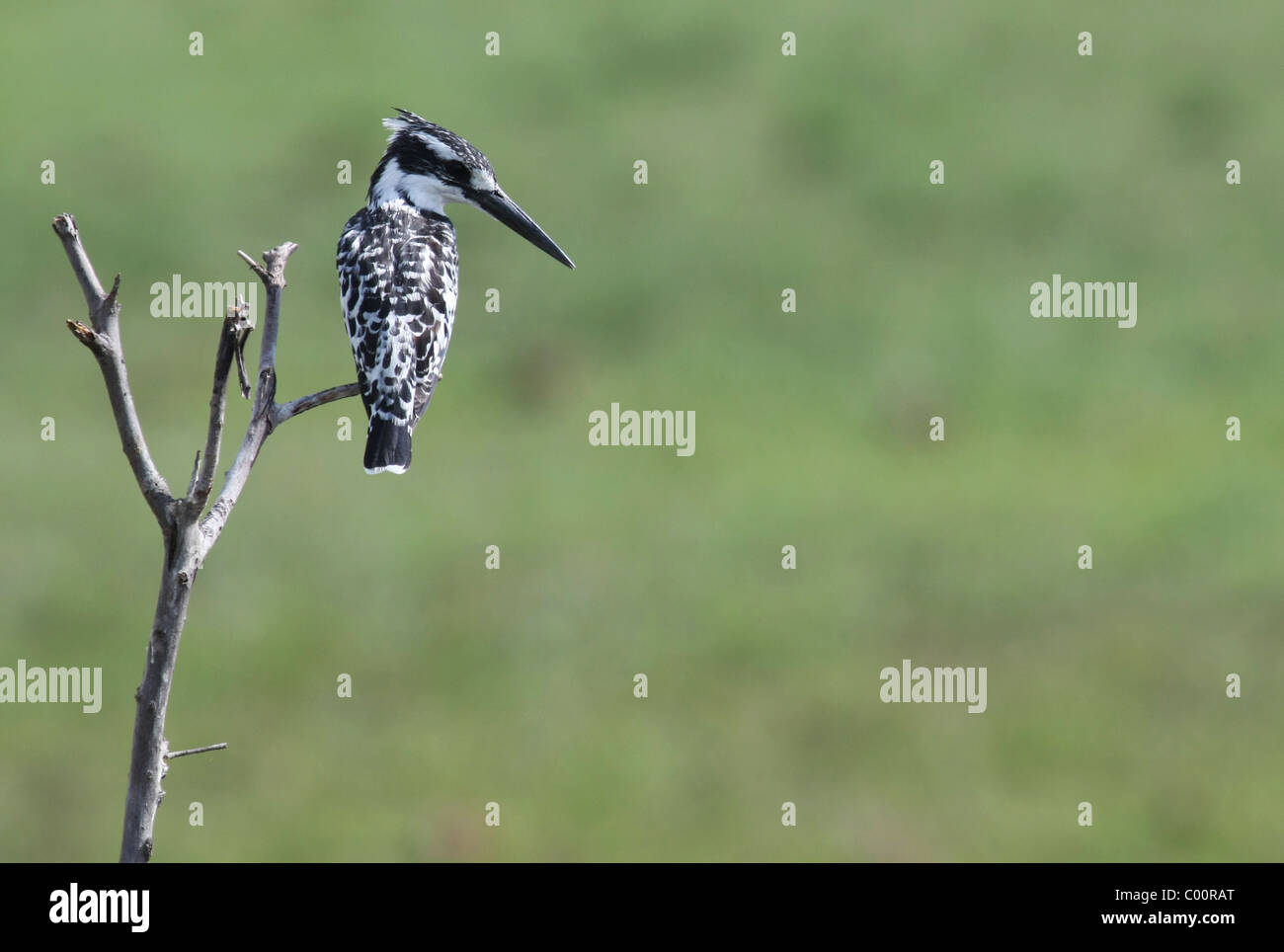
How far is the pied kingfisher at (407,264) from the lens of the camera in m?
8.16

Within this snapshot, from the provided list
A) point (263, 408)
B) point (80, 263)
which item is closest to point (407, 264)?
point (263, 408)

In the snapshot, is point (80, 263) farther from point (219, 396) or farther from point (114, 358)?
point (219, 396)

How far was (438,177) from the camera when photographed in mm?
8805

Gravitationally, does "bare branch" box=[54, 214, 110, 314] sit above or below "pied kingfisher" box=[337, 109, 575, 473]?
below

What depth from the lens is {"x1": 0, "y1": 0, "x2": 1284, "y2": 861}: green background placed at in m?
30.2

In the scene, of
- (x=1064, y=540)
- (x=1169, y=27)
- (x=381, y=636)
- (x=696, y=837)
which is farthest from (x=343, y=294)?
(x=1169, y=27)

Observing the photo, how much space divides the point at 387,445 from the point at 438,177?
1.64 meters

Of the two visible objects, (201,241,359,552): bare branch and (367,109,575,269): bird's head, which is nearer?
(201,241,359,552): bare branch

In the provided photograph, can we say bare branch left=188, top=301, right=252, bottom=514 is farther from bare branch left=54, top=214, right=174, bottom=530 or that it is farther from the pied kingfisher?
the pied kingfisher

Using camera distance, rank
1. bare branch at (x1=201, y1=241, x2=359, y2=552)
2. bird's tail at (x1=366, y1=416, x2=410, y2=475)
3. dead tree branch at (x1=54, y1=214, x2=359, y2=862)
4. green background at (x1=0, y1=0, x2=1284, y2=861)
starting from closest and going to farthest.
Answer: dead tree branch at (x1=54, y1=214, x2=359, y2=862), bare branch at (x1=201, y1=241, x2=359, y2=552), bird's tail at (x1=366, y1=416, x2=410, y2=475), green background at (x1=0, y1=0, x2=1284, y2=861)

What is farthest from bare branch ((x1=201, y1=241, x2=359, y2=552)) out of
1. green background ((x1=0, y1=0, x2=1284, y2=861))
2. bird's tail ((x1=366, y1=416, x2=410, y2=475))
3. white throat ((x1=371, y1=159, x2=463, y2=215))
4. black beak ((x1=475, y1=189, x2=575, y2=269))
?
green background ((x1=0, y1=0, x2=1284, y2=861))

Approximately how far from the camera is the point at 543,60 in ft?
134

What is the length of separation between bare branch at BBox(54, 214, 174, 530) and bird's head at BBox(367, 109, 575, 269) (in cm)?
285

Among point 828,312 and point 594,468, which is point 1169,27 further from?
point 594,468
